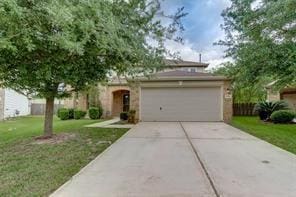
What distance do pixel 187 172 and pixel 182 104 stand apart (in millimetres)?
13216

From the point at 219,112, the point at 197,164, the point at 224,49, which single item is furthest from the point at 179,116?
the point at 197,164

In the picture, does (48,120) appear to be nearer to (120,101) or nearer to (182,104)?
(182,104)

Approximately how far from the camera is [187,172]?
648 cm

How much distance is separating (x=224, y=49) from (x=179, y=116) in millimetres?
5500

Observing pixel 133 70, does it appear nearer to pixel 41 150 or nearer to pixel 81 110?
pixel 41 150

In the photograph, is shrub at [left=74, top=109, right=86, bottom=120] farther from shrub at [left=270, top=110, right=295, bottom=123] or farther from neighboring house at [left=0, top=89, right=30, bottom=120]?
shrub at [left=270, top=110, right=295, bottom=123]

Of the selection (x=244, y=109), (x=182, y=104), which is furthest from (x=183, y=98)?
(x=244, y=109)

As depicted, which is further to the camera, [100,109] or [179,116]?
[100,109]

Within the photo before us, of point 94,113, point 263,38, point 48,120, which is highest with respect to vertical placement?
point 263,38

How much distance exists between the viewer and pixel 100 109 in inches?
965

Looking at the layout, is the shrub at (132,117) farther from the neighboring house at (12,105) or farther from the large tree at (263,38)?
the neighboring house at (12,105)

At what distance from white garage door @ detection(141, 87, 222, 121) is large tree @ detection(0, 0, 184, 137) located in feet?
26.9

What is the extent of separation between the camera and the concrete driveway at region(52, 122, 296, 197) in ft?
17.2

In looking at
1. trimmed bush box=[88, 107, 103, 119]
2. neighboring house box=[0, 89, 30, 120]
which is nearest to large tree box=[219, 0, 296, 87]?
trimmed bush box=[88, 107, 103, 119]
